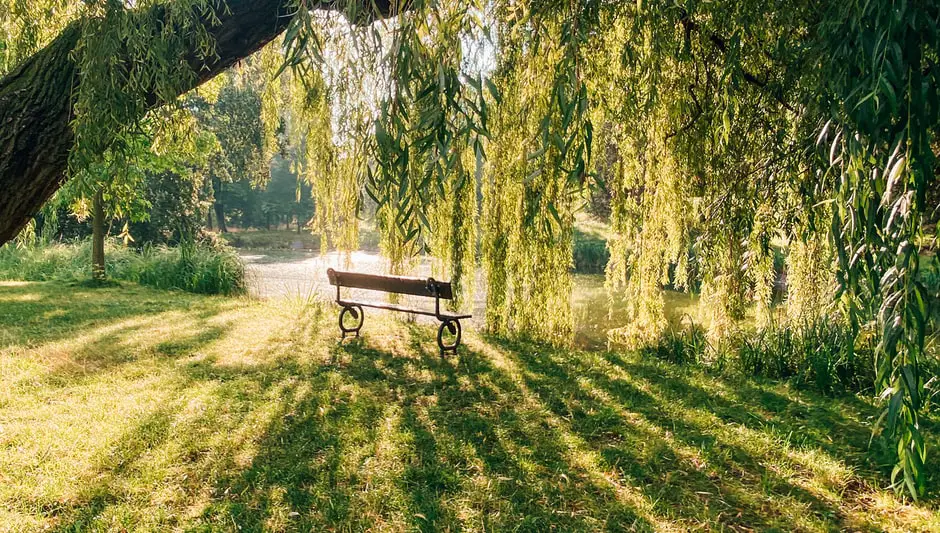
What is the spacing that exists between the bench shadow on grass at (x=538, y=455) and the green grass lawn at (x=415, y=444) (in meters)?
0.02

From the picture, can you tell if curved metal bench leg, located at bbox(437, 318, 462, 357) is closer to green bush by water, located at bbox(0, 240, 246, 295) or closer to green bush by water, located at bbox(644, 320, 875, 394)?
green bush by water, located at bbox(644, 320, 875, 394)

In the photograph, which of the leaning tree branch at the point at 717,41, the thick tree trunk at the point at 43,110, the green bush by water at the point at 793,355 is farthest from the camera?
the green bush by water at the point at 793,355

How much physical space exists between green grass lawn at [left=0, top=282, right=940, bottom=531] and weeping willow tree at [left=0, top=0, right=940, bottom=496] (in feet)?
2.44

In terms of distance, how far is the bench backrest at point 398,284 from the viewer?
6.36 m

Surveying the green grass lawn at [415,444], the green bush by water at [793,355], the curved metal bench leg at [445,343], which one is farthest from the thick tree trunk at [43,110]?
the green bush by water at [793,355]

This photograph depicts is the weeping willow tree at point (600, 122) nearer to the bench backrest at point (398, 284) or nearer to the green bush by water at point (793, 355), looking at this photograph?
the green bush by water at point (793, 355)

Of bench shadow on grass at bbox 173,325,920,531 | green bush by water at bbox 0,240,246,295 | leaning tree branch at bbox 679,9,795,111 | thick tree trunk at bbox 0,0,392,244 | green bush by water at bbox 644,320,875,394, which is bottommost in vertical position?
bench shadow on grass at bbox 173,325,920,531

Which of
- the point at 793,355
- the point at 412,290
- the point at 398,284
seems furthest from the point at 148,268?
the point at 793,355

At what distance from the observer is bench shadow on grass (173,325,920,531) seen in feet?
9.89

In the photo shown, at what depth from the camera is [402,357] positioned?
20.8 ft

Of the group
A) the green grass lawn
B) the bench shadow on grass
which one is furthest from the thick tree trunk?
the bench shadow on grass

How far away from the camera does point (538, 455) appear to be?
374cm

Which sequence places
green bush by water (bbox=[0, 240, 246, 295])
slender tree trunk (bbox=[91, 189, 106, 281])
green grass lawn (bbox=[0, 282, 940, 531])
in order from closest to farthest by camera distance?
green grass lawn (bbox=[0, 282, 940, 531])
slender tree trunk (bbox=[91, 189, 106, 281])
green bush by water (bbox=[0, 240, 246, 295])

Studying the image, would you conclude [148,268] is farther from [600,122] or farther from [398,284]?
[600,122]
